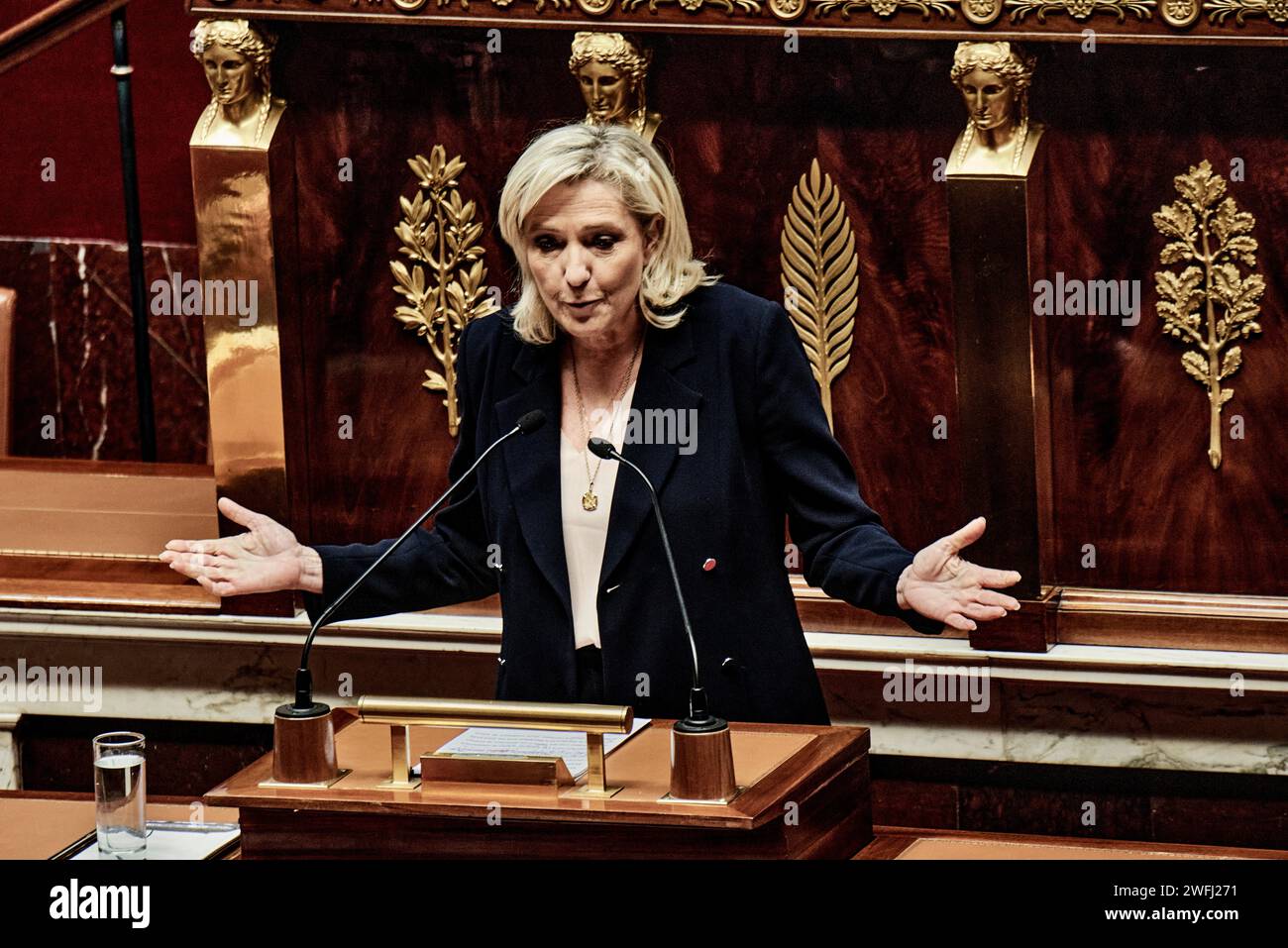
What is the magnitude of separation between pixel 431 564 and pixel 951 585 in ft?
2.32

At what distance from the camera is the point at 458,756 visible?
2.50 meters

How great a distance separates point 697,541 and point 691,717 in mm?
478

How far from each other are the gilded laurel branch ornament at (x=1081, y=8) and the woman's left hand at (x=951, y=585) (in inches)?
52.2

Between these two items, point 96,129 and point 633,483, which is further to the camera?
point 96,129

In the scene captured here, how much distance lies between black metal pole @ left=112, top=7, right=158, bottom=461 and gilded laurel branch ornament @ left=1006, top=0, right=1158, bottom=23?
1977 millimetres

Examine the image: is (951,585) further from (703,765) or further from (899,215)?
(899,215)

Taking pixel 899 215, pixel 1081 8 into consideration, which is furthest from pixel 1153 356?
pixel 1081 8

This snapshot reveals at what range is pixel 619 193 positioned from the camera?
112 inches

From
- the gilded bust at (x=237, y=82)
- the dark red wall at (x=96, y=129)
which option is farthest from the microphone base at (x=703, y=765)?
the dark red wall at (x=96, y=129)

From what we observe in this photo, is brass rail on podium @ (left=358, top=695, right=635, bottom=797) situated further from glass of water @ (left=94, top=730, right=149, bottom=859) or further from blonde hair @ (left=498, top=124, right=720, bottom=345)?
blonde hair @ (left=498, top=124, right=720, bottom=345)
